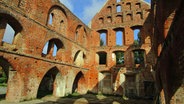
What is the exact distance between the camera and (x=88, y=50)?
16828mm

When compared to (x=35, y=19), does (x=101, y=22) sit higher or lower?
higher

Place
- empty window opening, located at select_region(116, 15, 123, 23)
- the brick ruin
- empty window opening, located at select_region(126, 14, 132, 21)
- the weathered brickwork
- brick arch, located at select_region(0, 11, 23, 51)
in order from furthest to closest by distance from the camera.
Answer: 1. empty window opening, located at select_region(116, 15, 123, 23)
2. empty window opening, located at select_region(126, 14, 132, 21)
3. brick arch, located at select_region(0, 11, 23, 51)
4. the brick ruin
5. the weathered brickwork

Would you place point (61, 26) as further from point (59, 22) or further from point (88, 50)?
point (88, 50)

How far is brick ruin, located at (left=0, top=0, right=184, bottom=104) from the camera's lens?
19.5 feet

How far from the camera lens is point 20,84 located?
8.26 m

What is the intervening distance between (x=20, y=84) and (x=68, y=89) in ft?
16.6

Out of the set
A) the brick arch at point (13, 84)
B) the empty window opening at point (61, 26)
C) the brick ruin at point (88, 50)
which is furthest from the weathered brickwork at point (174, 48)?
the empty window opening at point (61, 26)

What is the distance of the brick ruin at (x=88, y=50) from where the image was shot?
5.95m

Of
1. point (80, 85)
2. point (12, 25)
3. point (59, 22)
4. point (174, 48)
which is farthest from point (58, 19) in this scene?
point (174, 48)

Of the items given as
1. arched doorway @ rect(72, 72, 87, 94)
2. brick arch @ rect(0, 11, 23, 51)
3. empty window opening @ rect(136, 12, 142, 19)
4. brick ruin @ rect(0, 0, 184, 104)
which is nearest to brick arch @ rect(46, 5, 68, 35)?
brick ruin @ rect(0, 0, 184, 104)

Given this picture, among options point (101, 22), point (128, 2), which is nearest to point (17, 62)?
point (101, 22)

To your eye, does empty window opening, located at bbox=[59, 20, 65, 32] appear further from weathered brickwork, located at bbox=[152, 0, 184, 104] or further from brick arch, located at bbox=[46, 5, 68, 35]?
weathered brickwork, located at bbox=[152, 0, 184, 104]

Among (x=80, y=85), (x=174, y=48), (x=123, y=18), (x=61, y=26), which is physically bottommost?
(x=80, y=85)

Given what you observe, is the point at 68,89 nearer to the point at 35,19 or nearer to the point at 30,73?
the point at 30,73
